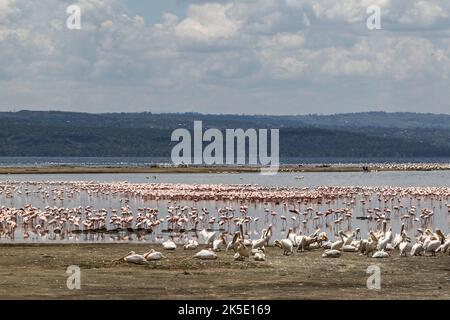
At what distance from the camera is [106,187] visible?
223 feet

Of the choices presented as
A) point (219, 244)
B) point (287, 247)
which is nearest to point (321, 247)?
point (287, 247)

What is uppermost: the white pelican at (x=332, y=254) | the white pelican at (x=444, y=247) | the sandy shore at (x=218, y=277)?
the white pelican at (x=444, y=247)

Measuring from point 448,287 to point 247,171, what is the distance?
309ft

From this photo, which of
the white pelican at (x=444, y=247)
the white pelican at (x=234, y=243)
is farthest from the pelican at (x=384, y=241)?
the white pelican at (x=234, y=243)

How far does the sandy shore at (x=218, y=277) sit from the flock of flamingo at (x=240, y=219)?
900mm

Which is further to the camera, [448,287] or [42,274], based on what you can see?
[42,274]

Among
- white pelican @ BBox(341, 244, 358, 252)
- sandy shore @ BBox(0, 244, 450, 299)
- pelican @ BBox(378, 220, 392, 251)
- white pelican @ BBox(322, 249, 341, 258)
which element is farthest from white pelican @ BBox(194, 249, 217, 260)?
pelican @ BBox(378, 220, 392, 251)

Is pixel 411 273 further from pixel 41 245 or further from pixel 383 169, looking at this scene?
pixel 383 169

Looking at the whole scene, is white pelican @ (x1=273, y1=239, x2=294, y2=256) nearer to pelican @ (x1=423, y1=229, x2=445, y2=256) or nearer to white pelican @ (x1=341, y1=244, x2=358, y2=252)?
white pelican @ (x1=341, y1=244, x2=358, y2=252)

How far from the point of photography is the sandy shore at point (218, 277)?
19797mm

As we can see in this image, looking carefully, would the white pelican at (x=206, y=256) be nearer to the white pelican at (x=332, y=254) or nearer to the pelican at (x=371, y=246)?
the white pelican at (x=332, y=254)

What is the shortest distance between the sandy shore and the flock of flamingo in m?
0.90

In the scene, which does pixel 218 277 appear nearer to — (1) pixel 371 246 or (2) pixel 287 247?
(2) pixel 287 247
